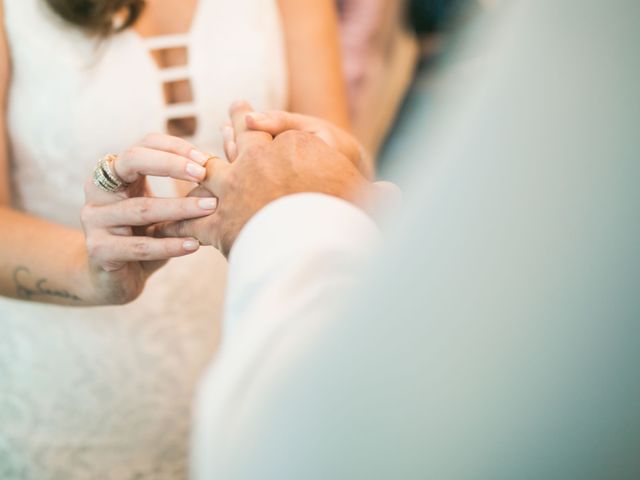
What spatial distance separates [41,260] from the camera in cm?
66

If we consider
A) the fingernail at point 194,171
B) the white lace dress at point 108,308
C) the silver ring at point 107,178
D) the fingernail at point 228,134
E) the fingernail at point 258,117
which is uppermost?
the fingernail at point 258,117

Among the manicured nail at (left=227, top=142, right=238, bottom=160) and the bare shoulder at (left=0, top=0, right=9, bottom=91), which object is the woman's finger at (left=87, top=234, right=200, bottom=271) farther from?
the bare shoulder at (left=0, top=0, right=9, bottom=91)

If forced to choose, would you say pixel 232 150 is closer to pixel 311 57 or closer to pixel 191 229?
pixel 191 229

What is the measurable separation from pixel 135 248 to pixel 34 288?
228 mm

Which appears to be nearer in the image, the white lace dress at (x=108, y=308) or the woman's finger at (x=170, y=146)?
the woman's finger at (x=170, y=146)

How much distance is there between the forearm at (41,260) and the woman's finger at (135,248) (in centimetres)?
9

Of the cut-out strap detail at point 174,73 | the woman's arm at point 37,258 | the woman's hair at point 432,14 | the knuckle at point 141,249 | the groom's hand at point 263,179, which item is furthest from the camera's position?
the woman's hair at point 432,14

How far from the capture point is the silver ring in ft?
1.77

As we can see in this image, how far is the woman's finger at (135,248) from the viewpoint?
53cm

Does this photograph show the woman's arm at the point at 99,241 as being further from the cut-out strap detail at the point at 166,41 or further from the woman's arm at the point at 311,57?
the woman's arm at the point at 311,57

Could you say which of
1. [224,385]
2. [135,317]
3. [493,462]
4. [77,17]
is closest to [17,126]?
[77,17]

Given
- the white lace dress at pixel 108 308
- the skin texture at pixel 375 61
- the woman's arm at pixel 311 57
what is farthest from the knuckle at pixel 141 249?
the skin texture at pixel 375 61

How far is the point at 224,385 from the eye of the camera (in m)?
0.29

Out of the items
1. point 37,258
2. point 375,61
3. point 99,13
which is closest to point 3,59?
point 99,13
